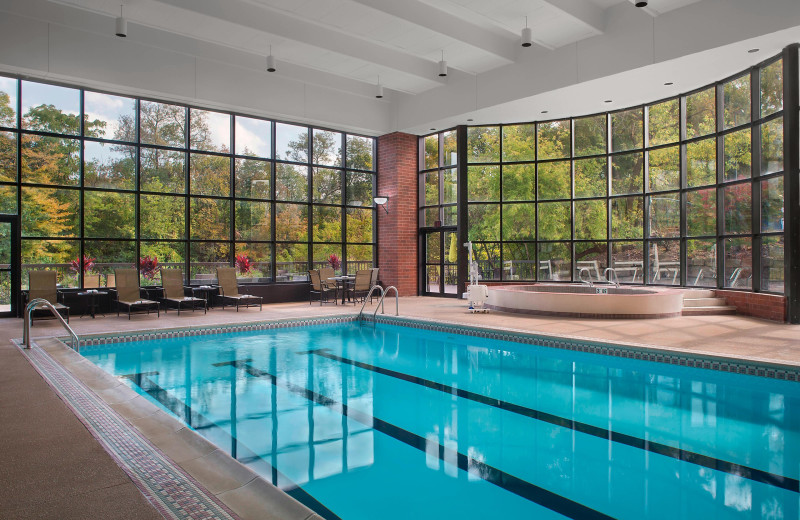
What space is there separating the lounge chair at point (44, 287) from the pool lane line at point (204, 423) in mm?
4035

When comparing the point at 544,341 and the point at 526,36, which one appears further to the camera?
the point at 526,36

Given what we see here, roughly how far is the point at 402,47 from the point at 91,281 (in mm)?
7126

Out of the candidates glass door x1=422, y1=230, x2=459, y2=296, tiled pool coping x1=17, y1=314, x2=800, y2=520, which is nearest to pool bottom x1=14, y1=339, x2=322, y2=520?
tiled pool coping x1=17, y1=314, x2=800, y2=520

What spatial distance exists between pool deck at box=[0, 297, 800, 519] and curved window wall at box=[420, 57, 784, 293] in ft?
5.72

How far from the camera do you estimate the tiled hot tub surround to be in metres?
5.20

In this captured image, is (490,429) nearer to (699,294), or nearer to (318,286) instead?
(699,294)

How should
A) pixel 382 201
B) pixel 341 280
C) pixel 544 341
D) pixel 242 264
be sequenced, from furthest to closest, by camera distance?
pixel 382 201 < pixel 341 280 < pixel 242 264 < pixel 544 341

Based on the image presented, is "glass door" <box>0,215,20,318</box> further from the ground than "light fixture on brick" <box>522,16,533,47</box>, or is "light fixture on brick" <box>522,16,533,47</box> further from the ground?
"light fixture on brick" <box>522,16,533,47</box>

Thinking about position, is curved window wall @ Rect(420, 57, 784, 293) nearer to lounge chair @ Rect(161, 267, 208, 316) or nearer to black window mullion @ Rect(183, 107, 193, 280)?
black window mullion @ Rect(183, 107, 193, 280)

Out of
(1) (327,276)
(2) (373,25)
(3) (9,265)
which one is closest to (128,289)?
(3) (9,265)

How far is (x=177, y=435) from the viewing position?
3244mm

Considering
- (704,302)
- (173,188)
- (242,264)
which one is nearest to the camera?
(704,302)

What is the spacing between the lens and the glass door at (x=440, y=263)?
13.1m

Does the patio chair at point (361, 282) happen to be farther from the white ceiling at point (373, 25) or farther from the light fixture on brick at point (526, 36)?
the light fixture on brick at point (526, 36)
